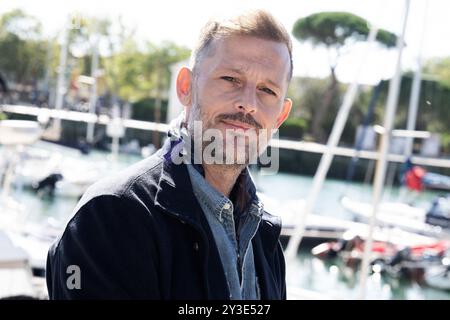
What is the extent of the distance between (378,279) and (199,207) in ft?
38.9

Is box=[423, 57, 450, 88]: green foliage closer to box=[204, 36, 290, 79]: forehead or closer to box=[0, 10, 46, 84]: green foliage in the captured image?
box=[0, 10, 46, 84]: green foliage

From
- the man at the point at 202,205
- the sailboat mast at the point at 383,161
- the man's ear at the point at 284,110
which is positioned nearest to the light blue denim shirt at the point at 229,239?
the man at the point at 202,205

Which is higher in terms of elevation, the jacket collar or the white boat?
the jacket collar

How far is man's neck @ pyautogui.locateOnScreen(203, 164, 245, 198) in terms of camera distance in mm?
1309

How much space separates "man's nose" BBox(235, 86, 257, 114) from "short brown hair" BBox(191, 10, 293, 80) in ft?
0.39

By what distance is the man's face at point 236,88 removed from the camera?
50.6 inches

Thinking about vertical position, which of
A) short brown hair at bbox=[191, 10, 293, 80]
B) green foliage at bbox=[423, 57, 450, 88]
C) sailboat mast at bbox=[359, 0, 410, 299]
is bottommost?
sailboat mast at bbox=[359, 0, 410, 299]

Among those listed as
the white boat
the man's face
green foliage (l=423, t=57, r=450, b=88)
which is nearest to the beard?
the man's face

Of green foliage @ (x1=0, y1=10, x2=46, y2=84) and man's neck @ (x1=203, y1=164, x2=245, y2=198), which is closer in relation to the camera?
man's neck @ (x1=203, y1=164, x2=245, y2=198)

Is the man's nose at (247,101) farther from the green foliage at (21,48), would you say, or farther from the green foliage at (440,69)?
the green foliage at (440,69)

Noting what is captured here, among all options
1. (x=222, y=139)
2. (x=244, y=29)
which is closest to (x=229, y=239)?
(x=222, y=139)

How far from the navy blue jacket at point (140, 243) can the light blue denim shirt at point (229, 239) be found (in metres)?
0.04

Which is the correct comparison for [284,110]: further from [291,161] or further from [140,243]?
[291,161]

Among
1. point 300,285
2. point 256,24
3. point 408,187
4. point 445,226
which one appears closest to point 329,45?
point 408,187
